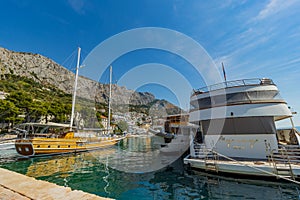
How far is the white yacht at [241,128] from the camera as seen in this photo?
7.37 meters

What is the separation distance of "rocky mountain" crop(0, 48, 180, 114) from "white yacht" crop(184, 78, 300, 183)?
46908 millimetres

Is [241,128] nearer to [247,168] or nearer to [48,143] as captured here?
[247,168]

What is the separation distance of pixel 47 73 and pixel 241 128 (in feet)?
322

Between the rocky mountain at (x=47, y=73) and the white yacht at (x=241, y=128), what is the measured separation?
46.9 m

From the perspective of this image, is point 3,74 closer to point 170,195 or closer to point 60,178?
point 60,178

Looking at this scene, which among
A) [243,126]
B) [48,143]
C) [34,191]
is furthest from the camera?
[48,143]

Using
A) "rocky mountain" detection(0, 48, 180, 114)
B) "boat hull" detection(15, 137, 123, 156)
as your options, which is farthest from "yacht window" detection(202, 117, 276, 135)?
"rocky mountain" detection(0, 48, 180, 114)

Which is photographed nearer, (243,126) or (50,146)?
(243,126)

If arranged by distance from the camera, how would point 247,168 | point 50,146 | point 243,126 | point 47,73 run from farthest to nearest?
point 47,73
point 50,146
point 243,126
point 247,168

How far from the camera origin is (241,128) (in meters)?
8.13

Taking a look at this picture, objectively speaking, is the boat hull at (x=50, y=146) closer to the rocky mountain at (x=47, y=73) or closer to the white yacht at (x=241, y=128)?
the white yacht at (x=241, y=128)

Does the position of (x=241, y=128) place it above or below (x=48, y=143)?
above

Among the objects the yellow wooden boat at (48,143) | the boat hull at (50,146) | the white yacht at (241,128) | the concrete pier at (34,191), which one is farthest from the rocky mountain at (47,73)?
the concrete pier at (34,191)

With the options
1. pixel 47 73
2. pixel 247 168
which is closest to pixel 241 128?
pixel 247 168
